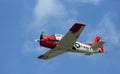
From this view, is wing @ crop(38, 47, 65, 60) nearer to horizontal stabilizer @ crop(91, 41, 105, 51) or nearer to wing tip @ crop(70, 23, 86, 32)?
horizontal stabilizer @ crop(91, 41, 105, 51)

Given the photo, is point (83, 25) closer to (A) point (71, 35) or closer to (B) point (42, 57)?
(A) point (71, 35)

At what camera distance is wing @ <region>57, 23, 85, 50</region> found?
52.9m

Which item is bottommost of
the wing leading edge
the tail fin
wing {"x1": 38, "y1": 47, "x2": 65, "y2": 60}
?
the wing leading edge

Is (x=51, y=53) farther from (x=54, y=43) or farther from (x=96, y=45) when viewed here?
(x=96, y=45)

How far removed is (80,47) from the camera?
5806 centimetres

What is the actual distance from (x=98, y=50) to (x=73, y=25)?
8.79 metres

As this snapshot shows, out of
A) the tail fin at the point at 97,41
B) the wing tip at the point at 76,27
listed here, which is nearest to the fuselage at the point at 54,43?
the tail fin at the point at 97,41

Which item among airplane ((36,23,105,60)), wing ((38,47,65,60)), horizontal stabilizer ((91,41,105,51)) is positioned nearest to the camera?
airplane ((36,23,105,60))

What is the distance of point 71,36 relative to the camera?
180 feet

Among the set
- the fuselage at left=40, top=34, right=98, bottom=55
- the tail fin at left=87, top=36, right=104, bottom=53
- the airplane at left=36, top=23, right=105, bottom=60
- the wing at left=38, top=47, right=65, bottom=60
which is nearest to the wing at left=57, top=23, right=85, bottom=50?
the airplane at left=36, top=23, right=105, bottom=60

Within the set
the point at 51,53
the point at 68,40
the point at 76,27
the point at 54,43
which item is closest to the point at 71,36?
the point at 68,40

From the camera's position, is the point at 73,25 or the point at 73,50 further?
the point at 73,50

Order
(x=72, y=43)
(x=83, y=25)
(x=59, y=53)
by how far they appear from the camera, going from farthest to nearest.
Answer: (x=59, y=53) → (x=72, y=43) → (x=83, y=25)

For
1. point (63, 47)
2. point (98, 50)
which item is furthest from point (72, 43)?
point (98, 50)
